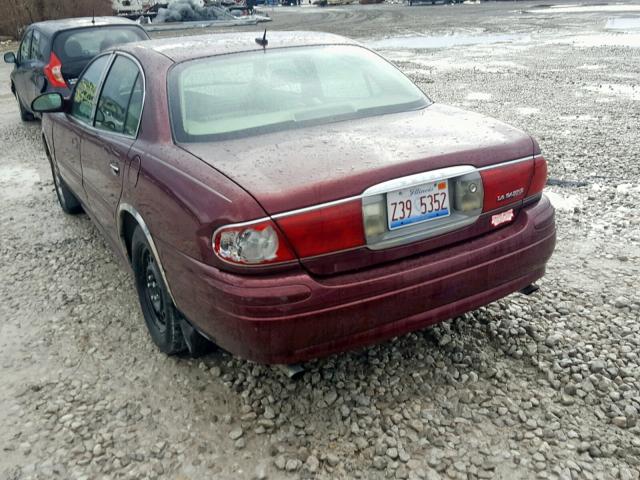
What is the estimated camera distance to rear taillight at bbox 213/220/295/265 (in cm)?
228

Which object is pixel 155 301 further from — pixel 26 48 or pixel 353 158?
pixel 26 48

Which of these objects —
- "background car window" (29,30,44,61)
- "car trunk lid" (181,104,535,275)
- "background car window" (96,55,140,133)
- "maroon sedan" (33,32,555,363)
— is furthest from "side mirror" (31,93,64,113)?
"background car window" (29,30,44,61)

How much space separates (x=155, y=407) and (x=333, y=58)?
2161 millimetres

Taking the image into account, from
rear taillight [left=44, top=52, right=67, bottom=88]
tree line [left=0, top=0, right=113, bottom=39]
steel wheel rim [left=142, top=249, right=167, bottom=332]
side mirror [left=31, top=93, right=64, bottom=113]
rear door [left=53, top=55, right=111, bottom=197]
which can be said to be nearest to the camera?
steel wheel rim [left=142, top=249, right=167, bottom=332]

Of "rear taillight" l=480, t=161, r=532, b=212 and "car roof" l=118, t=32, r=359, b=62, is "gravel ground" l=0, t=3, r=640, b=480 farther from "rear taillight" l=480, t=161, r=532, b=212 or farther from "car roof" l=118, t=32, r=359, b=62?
"car roof" l=118, t=32, r=359, b=62

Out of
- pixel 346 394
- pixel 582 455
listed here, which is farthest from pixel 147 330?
pixel 582 455

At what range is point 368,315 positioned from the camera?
243 cm

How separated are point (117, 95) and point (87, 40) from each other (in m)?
5.33

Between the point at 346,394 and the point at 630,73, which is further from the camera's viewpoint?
the point at 630,73

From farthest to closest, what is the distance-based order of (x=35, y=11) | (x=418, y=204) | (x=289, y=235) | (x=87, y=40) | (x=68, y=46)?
1. (x=35, y=11)
2. (x=87, y=40)
3. (x=68, y=46)
4. (x=418, y=204)
5. (x=289, y=235)

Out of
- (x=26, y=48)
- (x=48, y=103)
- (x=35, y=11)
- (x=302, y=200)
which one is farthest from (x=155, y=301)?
(x=35, y=11)

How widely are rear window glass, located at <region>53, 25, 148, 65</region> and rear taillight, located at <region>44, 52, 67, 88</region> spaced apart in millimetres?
62

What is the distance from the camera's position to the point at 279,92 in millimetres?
3209

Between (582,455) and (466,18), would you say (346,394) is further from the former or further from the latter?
(466,18)
